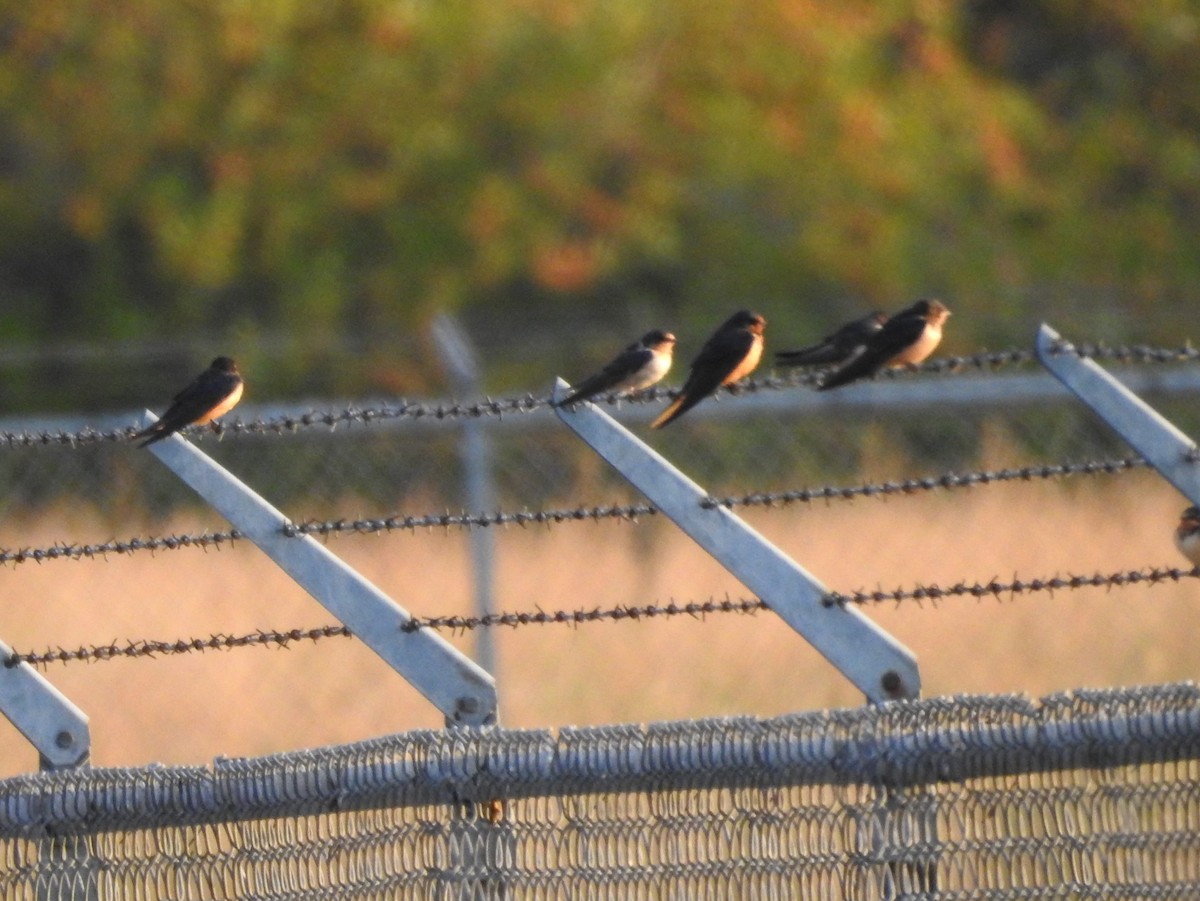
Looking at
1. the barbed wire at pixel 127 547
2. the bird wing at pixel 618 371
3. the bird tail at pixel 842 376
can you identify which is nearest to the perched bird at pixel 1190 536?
the bird tail at pixel 842 376

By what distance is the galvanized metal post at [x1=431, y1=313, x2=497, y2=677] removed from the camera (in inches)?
312

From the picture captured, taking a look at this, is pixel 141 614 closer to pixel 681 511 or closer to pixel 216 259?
pixel 681 511

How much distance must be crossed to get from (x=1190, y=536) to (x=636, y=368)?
179 centimetres

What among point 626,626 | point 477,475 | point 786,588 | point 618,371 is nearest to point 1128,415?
point 786,588

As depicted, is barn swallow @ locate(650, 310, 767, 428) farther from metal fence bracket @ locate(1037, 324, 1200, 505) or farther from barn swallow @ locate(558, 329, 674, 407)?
metal fence bracket @ locate(1037, 324, 1200, 505)

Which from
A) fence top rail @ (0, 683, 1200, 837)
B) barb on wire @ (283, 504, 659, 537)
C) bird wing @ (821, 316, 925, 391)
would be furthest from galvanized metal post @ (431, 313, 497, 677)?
fence top rail @ (0, 683, 1200, 837)

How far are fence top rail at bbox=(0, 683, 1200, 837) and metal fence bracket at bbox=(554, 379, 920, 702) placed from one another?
13 cm

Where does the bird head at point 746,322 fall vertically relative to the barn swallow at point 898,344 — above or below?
above

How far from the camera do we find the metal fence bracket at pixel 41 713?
409 centimetres

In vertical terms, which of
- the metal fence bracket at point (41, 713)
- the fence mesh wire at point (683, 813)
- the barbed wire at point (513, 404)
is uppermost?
the barbed wire at point (513, 404)

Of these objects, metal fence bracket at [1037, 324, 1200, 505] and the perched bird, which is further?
the perched bird

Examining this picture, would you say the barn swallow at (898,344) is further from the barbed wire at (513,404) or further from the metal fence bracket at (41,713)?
the metal fence bracket at (41,713)

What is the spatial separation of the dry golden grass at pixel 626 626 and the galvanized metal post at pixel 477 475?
0.84 m

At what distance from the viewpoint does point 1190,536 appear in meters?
5.34
